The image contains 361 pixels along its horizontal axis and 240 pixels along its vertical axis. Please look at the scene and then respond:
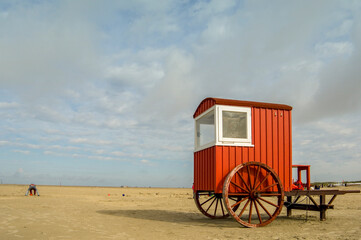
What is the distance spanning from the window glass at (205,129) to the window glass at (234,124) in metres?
0.57

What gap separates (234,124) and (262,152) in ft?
4.62

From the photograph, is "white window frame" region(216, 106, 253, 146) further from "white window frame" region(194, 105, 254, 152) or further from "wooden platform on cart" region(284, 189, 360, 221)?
"wooden platform on cart" region(284, 189, 360, 221)

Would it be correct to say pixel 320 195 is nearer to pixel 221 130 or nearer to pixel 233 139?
pixel 233 139

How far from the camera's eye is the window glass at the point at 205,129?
12.2m

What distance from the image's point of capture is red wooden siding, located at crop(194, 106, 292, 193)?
11.3m

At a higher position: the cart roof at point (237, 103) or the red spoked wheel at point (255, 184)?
the cart roof at point (237, 103)

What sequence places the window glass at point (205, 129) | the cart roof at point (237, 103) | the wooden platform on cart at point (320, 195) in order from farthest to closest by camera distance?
the window glass at point (205, 129)
the wooden platform on cart at point (320, 195)
the cart roof at point (237, 103)

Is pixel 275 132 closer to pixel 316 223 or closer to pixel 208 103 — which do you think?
pixel 208 103

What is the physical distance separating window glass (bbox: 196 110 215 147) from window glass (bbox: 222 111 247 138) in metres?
0.57

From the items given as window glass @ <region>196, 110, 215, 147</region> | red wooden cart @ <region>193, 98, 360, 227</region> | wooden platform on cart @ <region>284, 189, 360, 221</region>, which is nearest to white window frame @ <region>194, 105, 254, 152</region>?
red wooden cart @ <region>193, 98, 360, 227</region>

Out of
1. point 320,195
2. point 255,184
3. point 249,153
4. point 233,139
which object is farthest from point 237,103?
point 320,195

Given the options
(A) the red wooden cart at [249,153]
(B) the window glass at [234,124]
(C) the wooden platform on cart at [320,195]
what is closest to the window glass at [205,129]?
(A) the red wooden cart at [249,153]

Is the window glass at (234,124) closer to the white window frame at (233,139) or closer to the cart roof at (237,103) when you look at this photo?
the white window frame at (233,139)

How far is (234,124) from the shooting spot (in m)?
11.8
